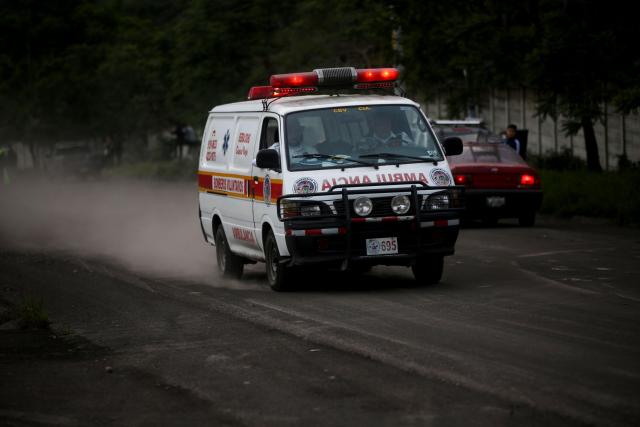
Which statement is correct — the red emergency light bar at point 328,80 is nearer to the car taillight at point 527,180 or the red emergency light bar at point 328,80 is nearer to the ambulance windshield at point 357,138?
the ambulance windshield at point 357,138

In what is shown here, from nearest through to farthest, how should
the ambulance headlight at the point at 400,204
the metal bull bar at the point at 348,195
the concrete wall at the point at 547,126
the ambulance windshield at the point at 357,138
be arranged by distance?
the metal bull bar at the point at 348,195, the ambulance headlight at the point at 400,204, the ambulance windshield at the point at 357,138, the concrete wall at the point at 547,126

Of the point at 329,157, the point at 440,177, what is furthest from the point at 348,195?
the point at 440,177

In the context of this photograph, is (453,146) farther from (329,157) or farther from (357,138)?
(329,157)

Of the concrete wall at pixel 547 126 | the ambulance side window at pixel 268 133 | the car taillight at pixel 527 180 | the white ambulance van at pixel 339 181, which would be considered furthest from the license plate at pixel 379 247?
the concrete wall at pixel 547 126

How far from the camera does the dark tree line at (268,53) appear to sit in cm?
2786

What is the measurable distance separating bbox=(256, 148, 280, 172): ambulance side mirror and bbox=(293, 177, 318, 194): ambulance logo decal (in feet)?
1.38

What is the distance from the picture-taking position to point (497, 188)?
2281 centimetres

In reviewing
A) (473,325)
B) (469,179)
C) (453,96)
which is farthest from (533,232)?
(453,96)

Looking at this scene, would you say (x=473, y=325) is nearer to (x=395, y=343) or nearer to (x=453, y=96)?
(x=395, y=343)

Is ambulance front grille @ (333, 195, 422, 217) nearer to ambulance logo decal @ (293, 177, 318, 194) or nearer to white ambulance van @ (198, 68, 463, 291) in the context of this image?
white ambulance van @ (198, 68, 463, 291)

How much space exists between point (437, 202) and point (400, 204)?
17.5 inches

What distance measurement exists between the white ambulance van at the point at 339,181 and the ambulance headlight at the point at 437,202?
0.01 metres

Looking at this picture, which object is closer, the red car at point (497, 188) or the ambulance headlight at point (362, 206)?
the ambulance headlight at point (362, 206)

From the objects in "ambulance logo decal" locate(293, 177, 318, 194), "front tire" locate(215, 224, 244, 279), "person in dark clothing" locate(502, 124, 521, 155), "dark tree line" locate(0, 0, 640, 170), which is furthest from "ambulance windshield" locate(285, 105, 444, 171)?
"person in dark clothing" locate(502, 124, 521, 155)
